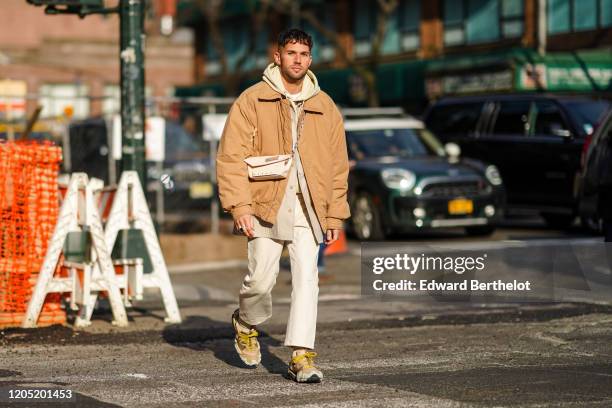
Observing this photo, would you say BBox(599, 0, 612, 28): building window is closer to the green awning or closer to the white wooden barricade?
the green awning

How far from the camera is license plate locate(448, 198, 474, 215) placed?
1805cm

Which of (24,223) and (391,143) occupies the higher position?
(391,143)

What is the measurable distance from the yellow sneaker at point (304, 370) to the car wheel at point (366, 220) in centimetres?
1085

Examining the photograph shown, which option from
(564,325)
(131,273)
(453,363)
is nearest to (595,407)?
(453,363)

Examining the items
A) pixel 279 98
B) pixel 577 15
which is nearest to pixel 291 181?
pixel 279 98

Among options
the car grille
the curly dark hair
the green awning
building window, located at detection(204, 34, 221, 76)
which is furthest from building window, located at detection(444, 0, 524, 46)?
the curly dark hair

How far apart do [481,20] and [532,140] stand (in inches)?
796

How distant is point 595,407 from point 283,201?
83.6 inches

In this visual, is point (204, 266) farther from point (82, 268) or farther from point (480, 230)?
point (82, 268)

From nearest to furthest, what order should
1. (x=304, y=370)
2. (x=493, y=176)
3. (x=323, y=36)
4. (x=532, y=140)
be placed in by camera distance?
(x=304, y=370), (x=493, y=176), (x=532, y=140), (x=323, y=36)

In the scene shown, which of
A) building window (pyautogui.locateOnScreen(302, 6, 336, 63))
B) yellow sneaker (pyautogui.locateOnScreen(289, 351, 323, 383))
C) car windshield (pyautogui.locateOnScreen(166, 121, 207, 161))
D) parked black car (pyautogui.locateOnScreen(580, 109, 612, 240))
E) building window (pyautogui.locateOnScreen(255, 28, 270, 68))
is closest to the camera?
yellow sneaker (pyautogui.locateOnScreen(289, 351, 323, 383))

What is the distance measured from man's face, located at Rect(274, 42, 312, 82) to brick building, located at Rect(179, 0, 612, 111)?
866 inches

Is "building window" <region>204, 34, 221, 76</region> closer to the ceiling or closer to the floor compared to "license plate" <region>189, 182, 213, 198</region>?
closer to the ceiling

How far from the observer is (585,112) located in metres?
18.7
